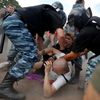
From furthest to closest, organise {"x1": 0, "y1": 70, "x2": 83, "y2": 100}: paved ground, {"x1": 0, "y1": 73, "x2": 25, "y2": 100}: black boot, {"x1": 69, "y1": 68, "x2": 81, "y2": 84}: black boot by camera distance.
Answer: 1. {"x1": 69, "y1": 68, "x2": 81, "y2": 84}: black boot
2. {"x1": 0, "y1": 70, "x2": 83, "y2": 100}: paved ground
3. {"x1": 0, "y1": 73, "x2": 25, "y2": 100}: black boot

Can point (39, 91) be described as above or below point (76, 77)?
above

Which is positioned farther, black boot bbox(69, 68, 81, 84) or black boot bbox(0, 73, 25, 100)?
Result: black boot bbox(69, 68, 81, 84)

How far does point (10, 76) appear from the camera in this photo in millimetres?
4480

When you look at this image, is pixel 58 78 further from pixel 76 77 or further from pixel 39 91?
pixel 76 77

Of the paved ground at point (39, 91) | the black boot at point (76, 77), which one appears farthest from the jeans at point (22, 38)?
the black boot at point (76, 77)

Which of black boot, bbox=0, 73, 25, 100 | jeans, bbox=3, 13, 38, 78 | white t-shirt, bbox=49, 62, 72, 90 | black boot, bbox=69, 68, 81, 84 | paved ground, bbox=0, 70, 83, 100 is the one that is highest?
jeans, bbox=3, 13, 38, 78

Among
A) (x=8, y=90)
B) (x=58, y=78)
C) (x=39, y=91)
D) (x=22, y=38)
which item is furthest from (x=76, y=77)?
(x=22, y=38)

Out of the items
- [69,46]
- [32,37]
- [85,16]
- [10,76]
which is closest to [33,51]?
[32,37]

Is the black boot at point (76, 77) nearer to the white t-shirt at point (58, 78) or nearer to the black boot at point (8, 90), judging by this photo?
the white t-shirt at point (58, 78)

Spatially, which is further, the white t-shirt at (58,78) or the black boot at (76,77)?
the black boot at (76,77)

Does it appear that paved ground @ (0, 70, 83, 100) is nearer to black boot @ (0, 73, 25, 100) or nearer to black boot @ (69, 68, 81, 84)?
black boot @ (69, 68, 81, 84)

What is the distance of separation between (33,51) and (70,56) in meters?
0.57

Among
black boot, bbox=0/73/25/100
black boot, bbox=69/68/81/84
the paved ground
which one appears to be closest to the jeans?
black boot, bbox=0/73/25/100

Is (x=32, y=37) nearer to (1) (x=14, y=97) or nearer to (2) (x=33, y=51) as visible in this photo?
(2) (x=33, y=51)
